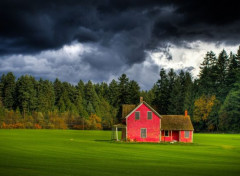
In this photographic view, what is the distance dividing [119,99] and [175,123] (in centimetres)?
5121

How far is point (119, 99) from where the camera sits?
4284 inches

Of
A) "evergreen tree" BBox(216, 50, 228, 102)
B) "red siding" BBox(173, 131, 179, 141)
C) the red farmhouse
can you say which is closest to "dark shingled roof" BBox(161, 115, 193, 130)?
the red farmhouse

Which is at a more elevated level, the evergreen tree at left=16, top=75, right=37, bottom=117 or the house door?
the evergreen tree at left=16, top=75, right=37, bottom=117

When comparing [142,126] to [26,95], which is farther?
[26,95]

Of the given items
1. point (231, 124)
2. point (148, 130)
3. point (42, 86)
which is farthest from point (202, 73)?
point (42, 86)

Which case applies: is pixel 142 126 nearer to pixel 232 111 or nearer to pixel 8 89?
pixel 232 111

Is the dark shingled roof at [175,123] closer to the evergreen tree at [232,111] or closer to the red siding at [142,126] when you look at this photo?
the red siding at [142,126]

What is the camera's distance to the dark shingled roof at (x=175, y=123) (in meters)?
57.8

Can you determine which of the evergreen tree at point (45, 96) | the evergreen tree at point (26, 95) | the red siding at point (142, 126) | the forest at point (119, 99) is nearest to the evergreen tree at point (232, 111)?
the forest at point (119, 99)

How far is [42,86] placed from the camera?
13450 centimetres

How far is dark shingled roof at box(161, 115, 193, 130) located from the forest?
3211 centimetres

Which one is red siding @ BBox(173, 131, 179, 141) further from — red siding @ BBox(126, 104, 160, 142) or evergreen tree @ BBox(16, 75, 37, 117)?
evergreen tree @ BBox(16, 75, 37, 117)

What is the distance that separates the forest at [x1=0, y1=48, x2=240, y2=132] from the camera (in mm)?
94062

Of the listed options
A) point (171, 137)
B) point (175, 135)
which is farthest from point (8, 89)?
point (175, 135)
